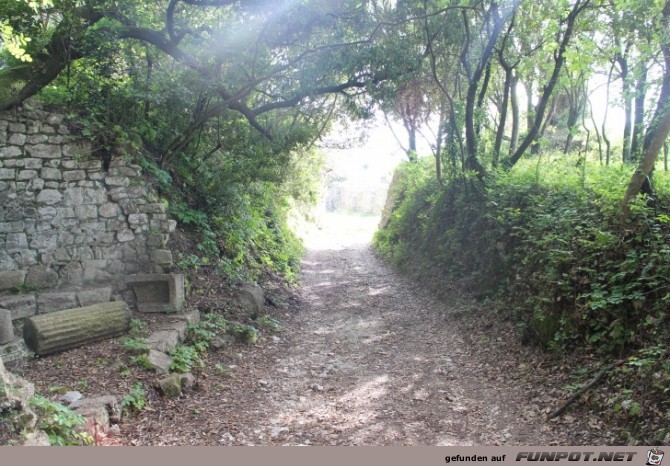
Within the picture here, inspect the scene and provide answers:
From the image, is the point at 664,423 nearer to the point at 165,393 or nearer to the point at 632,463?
the point at 632,463

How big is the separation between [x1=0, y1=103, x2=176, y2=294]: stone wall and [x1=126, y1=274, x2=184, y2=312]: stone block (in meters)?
0.23

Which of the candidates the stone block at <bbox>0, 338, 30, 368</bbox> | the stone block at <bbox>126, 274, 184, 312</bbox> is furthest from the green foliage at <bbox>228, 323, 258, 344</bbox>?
the stone block at <bbox>0, 338, 30, 368</bbox>

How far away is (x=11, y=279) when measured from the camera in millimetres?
6230

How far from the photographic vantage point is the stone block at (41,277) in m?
6.43

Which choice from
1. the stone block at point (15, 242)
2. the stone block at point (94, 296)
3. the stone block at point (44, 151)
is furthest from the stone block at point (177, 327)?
the stone block at point (44, 151)

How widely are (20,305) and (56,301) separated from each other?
41 cm

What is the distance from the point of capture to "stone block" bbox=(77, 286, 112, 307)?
647 centimetres

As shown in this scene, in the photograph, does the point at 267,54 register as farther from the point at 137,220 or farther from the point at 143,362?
the point at 143,362

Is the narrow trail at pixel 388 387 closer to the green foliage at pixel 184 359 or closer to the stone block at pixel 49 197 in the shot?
the green foliage at pixel 184 359

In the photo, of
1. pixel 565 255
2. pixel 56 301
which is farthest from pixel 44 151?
pixel 565 255

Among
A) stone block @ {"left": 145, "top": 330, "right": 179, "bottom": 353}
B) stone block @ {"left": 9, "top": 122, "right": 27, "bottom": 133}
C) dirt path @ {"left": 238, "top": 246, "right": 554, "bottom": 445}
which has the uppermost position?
stone block @ {"left": 9, "top": 122, "right": 27, "bottom": 133}

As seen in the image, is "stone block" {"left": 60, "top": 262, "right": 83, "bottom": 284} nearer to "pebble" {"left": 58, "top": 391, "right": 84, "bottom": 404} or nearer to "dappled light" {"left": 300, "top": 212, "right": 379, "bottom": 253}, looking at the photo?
"pebble" {"left": 58, "top": 391, "right": 84, "bottom": 404}

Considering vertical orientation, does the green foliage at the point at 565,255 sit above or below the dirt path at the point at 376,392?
above

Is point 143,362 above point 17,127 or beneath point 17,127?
beneath
